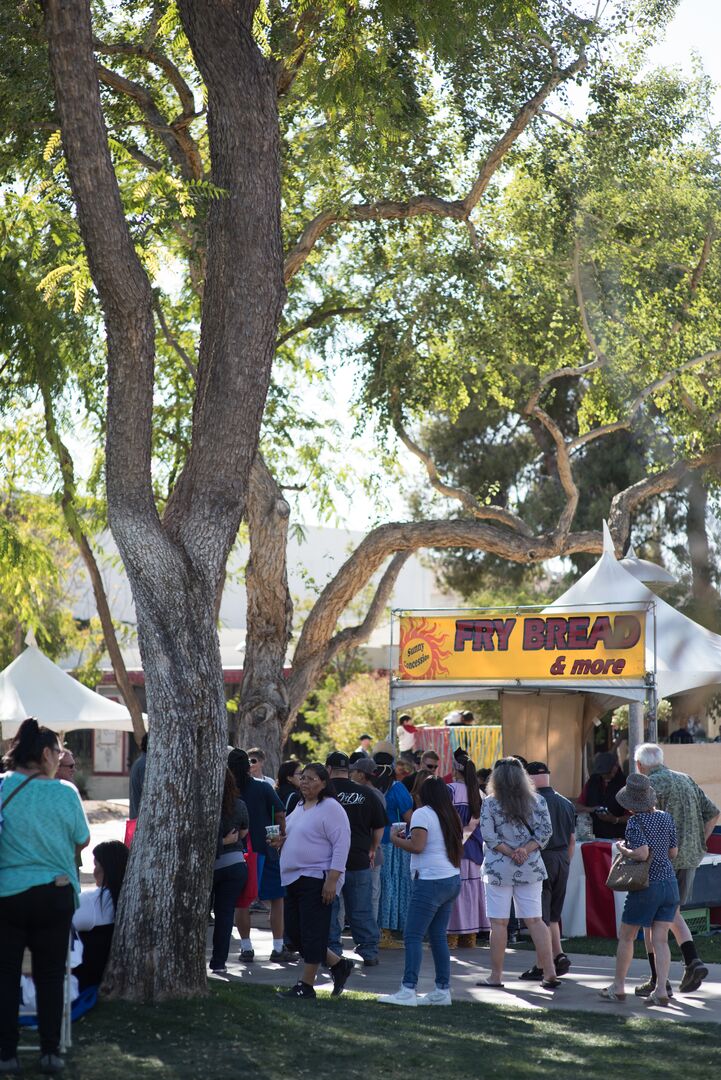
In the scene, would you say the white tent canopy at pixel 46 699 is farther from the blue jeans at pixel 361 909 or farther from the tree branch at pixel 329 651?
the blue jeans at pixel 361 909

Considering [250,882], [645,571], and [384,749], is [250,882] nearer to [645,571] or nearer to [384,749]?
[384,749]

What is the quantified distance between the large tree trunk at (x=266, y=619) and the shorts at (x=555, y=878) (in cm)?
674

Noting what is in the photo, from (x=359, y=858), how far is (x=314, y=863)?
67.9 inches

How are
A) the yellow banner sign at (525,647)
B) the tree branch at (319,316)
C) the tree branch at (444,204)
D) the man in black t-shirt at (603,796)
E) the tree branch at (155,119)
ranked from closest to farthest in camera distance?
the man in black t-shirt at (603,796)
the yellow banner sign at (525,647)
the tree branch at (155,119)
the tree branch at (444,204)
the tree branch at (319,316)

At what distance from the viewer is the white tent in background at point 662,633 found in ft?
48.6

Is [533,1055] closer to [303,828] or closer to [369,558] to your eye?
[303,828]

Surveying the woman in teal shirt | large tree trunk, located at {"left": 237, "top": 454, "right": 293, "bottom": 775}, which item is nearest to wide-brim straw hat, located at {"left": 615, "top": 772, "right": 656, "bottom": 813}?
the woman in teal shirt

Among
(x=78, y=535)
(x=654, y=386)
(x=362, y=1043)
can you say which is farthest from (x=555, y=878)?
(x=654, y=386)

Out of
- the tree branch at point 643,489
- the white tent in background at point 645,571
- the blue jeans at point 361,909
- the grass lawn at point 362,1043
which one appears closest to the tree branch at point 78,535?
the blue jeans at point 361,909

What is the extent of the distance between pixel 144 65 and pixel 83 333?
3.41 metres

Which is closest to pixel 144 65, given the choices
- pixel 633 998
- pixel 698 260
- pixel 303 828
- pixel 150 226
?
pixel 150 226

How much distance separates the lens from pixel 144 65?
16.1 meters

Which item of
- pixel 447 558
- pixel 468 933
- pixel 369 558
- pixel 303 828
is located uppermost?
pixel 447 558

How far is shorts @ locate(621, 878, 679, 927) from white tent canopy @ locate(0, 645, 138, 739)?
12.4 m
